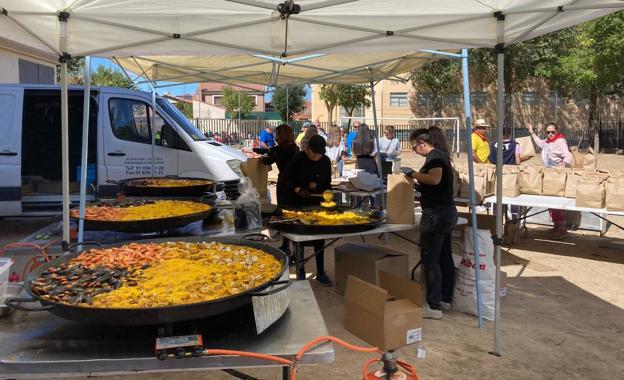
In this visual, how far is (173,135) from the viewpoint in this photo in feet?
26.9

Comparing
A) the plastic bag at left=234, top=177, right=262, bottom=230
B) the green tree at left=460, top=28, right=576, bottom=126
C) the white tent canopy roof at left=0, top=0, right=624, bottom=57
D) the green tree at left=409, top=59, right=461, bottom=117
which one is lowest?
→ the plastic bag at left=234, top=177, right=262, bottom=230

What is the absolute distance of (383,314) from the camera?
3869mm

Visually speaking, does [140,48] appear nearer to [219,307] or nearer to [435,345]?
[219,307]

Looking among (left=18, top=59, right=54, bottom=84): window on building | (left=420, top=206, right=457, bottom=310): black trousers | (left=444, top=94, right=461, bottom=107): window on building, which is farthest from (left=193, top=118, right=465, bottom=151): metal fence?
(left=420, top=206, right=457, bottom=310): black trousers

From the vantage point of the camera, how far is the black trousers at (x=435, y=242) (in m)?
4.56

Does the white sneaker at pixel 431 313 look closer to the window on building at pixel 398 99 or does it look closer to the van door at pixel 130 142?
the van door at pixel 130 142

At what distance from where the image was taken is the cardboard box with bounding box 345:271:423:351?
3.89m

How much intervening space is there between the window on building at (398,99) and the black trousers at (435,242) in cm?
3313

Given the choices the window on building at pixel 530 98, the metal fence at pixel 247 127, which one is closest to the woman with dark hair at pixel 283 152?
the metal fence at pixel 247 127

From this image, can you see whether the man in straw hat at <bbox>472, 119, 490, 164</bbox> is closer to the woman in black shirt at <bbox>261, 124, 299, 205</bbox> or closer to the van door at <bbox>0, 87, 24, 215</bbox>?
the woman in black shirt at <bbox>261, 124, 299, 205</bbox>

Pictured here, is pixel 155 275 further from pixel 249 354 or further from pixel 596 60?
pixel 596 60

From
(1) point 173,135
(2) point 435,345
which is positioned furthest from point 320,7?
(1) point 173,135

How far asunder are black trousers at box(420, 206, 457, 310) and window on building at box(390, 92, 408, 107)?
1304 inches

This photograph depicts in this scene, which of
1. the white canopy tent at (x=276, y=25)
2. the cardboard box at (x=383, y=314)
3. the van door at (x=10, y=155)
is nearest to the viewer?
the white canopy tent at (x=276, y=25)
